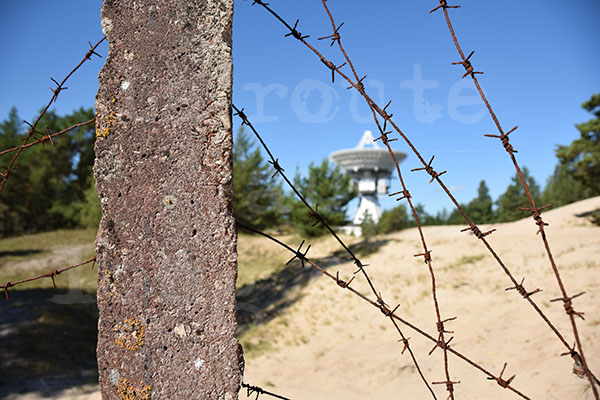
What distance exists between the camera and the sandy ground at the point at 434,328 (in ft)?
15.0

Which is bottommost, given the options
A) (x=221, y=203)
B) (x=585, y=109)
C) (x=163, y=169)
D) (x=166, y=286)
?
(x=166, y=286)

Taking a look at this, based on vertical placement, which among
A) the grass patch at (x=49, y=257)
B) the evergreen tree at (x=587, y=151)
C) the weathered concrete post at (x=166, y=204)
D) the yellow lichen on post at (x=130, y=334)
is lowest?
the grass patch at (x=49, y=257)

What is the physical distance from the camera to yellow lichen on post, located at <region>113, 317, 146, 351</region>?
3.81 ft

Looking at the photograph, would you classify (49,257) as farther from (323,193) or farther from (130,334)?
(130,334)

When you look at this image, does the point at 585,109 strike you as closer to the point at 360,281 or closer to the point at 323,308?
the point at 360,281

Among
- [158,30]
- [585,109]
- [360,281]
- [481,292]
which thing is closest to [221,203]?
[158,30]

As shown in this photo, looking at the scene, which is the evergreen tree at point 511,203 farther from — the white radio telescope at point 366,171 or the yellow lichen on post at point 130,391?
the yellow lichen on post at point 130,391

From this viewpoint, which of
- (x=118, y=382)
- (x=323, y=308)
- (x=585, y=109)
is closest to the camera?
(x=118, y=382)

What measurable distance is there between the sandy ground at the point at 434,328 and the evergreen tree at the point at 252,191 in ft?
14.8

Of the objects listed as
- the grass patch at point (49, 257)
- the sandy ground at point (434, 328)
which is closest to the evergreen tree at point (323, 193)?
the sandy ground at point (434, 328)

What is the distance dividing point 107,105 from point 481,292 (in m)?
8.68

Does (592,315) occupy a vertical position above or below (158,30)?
below

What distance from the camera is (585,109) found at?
1382 cm

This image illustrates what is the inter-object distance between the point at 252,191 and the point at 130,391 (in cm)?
1484
